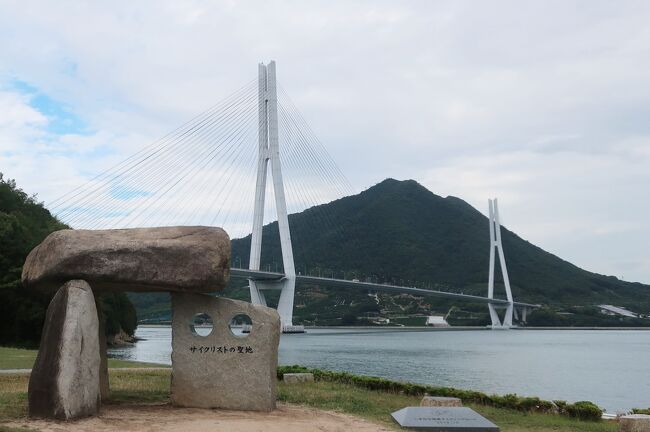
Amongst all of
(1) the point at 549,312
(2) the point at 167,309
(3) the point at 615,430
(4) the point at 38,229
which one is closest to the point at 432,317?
(1) the point at 549,312

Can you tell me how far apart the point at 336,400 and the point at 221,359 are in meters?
2.02

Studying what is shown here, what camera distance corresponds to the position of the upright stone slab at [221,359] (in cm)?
757

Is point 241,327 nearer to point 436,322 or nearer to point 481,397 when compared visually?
point 436,322

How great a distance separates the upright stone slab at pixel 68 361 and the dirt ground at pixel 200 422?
159 mm

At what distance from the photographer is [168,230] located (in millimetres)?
7285

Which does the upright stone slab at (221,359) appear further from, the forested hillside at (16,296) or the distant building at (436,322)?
the distant building at (436,322)

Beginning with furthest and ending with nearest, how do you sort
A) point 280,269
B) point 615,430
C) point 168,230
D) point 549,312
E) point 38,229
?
point 549,312 → point 280,269 → point 38,229 → point 615,430 → point 168,230

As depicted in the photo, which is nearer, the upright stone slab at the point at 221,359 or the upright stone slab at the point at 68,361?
the upright stone slab at the point at 68,361

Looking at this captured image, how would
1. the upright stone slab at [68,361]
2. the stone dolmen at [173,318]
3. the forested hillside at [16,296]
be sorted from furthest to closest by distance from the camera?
the forested hillside at [16,296] < the stone dolmen at [173,318] < the upright stone slab at [68,361]

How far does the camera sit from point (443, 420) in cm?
721

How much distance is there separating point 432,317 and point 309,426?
65.2 meters

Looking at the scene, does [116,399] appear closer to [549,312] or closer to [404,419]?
[404,419]

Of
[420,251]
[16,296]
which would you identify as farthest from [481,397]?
[420,251]

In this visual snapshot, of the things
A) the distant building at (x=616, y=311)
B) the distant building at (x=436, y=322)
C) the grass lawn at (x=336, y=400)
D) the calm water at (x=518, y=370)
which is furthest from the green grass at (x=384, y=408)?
the distant building at (x=616, y=311)
